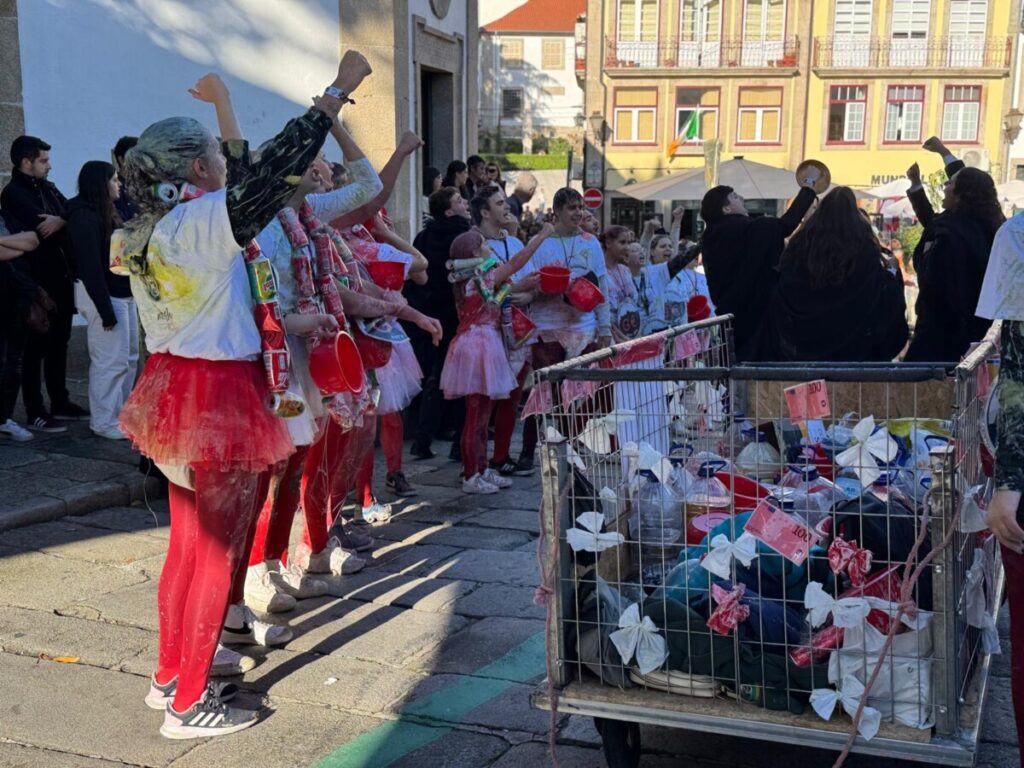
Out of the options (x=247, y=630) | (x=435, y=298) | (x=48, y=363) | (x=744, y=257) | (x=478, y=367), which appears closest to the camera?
(x=247, y=630)

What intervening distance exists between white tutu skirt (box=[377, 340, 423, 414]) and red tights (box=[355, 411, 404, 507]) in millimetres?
227

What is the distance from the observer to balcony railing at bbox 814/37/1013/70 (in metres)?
43.0

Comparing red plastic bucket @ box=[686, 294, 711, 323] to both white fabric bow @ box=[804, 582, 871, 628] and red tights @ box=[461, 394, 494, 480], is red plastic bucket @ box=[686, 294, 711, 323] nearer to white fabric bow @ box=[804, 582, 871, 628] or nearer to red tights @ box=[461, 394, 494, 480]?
red tights @ box=[461, 394, 494, 480]

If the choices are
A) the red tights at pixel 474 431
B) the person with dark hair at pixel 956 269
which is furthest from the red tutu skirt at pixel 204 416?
the person with dark hair at pixel 956 269

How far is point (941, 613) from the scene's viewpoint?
2.76m

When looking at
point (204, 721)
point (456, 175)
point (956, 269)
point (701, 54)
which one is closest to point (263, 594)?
point (204, 721)

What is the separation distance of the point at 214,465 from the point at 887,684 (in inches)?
84.0

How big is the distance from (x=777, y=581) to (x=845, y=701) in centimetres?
37

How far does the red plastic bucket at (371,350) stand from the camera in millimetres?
5195

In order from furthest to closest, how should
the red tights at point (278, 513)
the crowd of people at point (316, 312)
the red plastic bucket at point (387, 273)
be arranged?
the red plastic bucket at point (387, 273) → the red tights at point (278, 513) → the crowd of people at point (316, 312)

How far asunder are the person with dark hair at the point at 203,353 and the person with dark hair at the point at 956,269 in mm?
3631

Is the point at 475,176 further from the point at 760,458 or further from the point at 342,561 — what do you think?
the point at 760,458

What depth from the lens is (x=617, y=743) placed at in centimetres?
318

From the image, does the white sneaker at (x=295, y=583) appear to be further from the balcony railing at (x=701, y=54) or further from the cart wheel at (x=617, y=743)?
the balcony railing at (x=701, y=54)
